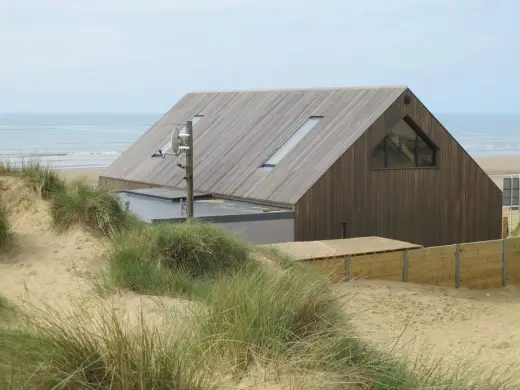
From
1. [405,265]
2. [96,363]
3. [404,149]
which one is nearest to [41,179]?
[405,265]

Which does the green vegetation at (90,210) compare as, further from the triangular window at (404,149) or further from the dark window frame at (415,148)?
the triangular window at (404,149)

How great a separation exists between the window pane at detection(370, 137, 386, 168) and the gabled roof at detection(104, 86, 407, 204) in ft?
1.93

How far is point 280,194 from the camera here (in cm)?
1507

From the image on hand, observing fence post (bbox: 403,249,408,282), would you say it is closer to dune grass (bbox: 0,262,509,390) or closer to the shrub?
the shrub

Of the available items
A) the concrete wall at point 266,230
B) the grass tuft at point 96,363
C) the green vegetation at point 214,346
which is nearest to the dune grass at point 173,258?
the green vegetation at point 214,346

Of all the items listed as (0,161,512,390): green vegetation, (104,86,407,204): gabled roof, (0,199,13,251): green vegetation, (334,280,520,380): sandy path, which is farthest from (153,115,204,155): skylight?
(0,161,512,390): green vegetation

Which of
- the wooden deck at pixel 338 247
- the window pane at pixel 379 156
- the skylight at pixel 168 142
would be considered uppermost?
the skylight at pixel 168 142

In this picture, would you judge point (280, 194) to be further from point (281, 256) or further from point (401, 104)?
point (281, 256)

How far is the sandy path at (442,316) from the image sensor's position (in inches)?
384

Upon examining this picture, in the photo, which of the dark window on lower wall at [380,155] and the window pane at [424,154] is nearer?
the dark window on lower wall at [380,155]

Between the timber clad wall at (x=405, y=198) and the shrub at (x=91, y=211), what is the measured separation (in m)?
5.30


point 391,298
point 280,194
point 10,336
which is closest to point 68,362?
point 10,336

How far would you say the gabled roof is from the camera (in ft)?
50.4

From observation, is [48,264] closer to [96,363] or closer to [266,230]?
[96,363]
